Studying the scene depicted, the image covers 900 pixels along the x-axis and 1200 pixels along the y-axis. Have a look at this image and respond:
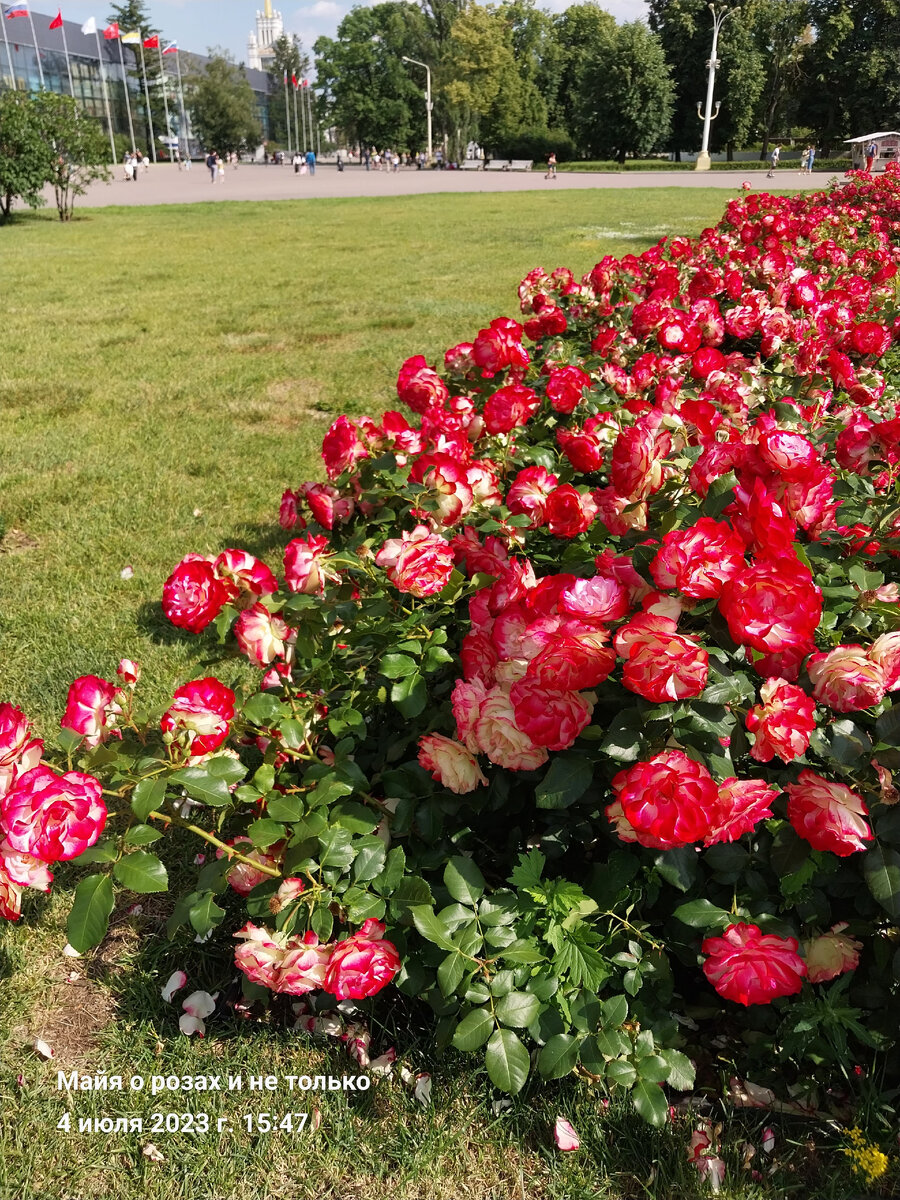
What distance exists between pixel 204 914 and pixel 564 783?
674 mm

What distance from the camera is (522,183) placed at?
115 ft

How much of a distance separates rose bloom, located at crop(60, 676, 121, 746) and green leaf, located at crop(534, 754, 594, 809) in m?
0.79

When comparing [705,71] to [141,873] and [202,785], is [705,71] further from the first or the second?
[141,873]

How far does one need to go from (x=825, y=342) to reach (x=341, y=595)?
209 centimetres

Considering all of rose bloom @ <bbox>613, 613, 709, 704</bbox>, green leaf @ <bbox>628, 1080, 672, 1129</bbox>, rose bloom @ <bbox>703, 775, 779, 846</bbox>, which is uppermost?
rose bloom @ <bbox>613, 613, 709, 704</bbox>

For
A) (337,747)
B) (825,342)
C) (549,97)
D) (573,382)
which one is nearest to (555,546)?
(573,382)

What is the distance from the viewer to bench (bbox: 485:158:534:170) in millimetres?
Answer: 53812

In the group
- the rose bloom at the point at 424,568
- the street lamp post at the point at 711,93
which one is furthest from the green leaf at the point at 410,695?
the street lamp post at the point at 711,93

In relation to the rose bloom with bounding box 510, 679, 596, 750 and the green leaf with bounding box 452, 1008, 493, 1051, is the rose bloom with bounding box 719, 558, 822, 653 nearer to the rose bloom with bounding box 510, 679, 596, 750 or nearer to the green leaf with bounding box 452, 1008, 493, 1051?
the rose bloom with bounding box 510, 679, 596, 750

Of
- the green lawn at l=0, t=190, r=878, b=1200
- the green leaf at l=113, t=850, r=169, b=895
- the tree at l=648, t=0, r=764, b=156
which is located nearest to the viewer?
the green leaf at l=113, t=850, r=169, b=895

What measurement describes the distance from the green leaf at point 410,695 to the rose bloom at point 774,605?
2.17 ft

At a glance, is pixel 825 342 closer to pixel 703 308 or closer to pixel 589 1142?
pixel 703 308

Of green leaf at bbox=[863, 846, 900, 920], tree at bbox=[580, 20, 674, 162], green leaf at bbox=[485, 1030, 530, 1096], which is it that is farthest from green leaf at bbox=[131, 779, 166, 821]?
tree at bbox=[580, 20, 674, 162]

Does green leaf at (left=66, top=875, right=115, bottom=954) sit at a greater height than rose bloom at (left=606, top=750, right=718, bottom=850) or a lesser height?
lesser
